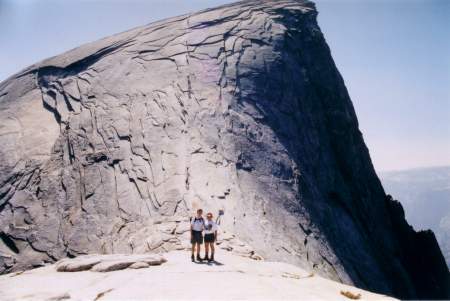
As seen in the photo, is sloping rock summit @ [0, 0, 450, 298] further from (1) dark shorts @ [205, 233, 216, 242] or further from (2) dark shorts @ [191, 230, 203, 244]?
(1) dark shorts @ [205, 233, 216, 242]

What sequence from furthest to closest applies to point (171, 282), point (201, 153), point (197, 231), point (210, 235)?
point (201, 153)
point (197, 231)
point (210, 235)
point (171, 282)

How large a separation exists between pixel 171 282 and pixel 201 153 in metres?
11.3

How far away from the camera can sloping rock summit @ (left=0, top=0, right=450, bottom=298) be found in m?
18.4

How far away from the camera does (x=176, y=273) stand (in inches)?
406

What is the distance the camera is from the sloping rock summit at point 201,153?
18359 millimetres

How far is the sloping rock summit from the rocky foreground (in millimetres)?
3072

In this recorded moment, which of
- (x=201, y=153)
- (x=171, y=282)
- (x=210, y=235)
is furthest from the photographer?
(x=201, y=153)

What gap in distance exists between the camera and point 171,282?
9.30 meters

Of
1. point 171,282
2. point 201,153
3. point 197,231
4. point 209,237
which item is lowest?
point 171,282

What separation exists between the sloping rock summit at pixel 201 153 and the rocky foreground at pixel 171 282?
3.07m

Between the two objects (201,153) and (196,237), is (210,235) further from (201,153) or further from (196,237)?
(201,153)

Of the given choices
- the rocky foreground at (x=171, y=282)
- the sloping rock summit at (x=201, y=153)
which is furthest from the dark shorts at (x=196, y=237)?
the sloping rock summit at (x=201, y=153)

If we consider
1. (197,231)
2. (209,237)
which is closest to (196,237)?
(197,231)

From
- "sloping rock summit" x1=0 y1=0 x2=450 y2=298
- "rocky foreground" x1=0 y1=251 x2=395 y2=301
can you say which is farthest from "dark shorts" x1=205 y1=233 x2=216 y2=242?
"sloping rock summit" x1=0 y1=0 x2=450 y2=298
